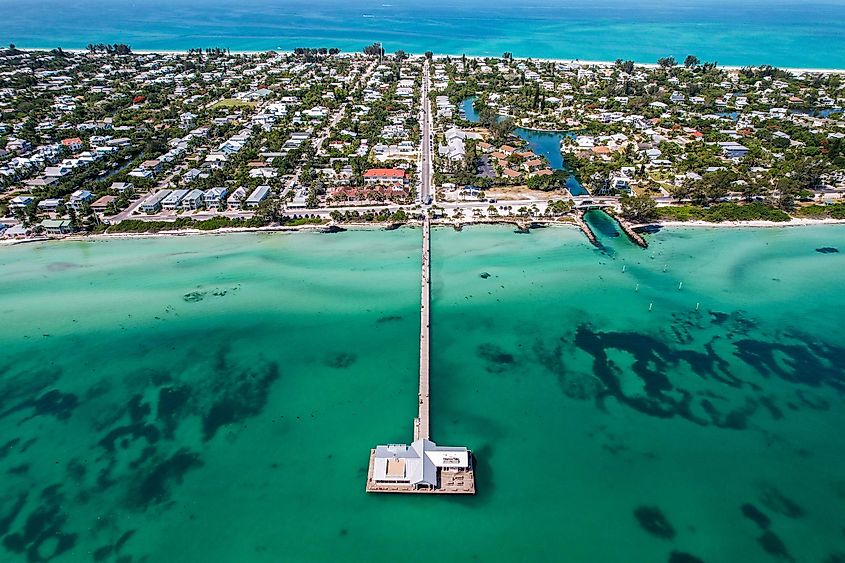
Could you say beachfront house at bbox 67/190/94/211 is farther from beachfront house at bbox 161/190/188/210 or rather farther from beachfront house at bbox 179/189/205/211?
beachfront house at bbox 179/189/205/211

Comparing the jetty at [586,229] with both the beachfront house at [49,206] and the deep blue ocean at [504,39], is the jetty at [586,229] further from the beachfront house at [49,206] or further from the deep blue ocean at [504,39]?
the deep blue ocean at [504,39]

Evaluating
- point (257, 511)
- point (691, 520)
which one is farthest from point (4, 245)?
point (691, 520)

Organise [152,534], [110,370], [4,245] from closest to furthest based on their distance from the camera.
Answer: [152,534] → [110,370] → [4,245]

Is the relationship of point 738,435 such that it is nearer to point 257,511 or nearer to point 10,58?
point 257,511

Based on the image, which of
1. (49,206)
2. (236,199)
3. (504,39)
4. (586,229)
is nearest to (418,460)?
(586,229)

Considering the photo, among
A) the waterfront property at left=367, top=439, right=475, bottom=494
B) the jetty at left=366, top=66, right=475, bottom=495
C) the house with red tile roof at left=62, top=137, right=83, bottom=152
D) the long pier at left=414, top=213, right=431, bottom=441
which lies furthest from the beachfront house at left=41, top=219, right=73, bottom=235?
the waterfront property at left=367, top=439, right=475, bottom=494

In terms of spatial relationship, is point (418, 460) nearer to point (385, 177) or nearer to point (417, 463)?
point (417, 463)
